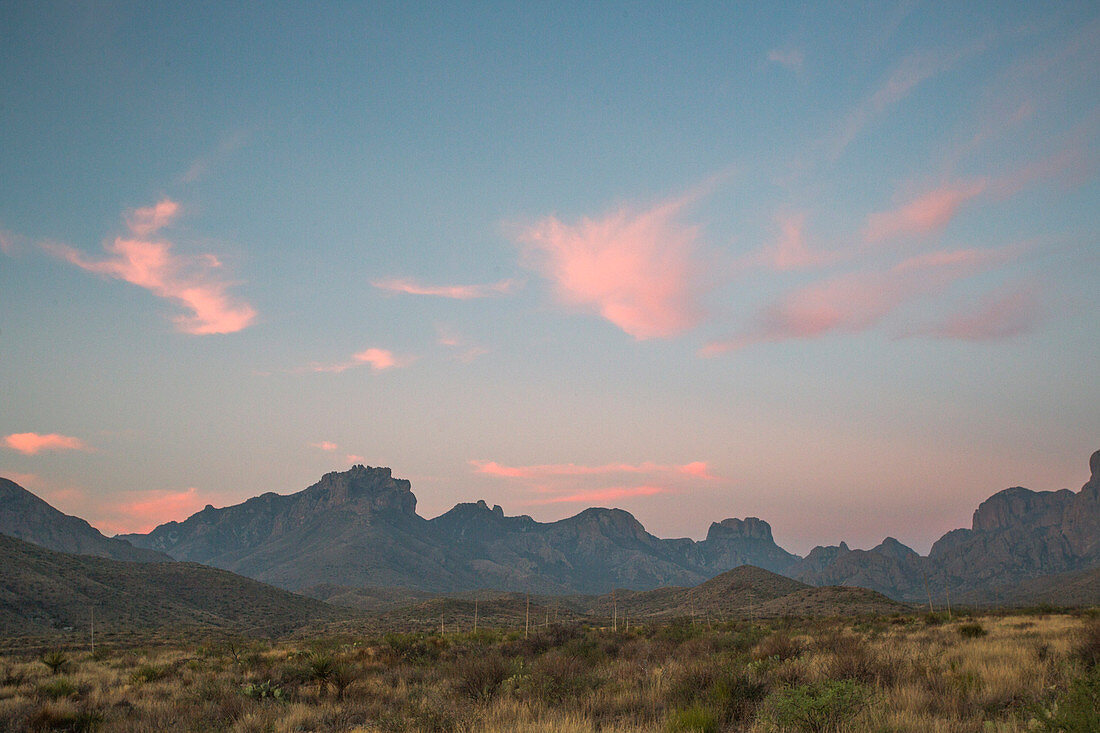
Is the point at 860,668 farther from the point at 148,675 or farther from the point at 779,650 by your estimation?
the point at 148,675

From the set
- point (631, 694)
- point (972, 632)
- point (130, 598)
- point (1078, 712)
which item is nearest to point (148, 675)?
point (631, 694)

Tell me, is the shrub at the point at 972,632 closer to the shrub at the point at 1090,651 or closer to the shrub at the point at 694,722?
the shrub at the point at 1090,651

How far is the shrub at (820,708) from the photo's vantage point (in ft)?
23.7

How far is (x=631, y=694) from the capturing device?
423 inches

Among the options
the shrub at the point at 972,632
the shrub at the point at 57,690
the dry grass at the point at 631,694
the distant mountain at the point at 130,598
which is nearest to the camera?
the dry grass at the point at 631,694

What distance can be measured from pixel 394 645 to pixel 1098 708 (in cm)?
2110

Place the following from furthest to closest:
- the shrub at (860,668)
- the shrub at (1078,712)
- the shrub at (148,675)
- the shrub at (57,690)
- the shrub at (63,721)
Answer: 1. the shrub at (148,675)
2. the shrub at (57,690)
3. the shrub at (63,721)
4. the shrub at (860,668)
5. the shrub at (1078,712)

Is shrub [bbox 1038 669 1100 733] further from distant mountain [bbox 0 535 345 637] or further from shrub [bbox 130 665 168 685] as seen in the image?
distant mountain [bbox 0 535 345 637]

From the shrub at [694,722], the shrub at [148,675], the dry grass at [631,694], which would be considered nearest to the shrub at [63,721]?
the dry grass at [631,694]

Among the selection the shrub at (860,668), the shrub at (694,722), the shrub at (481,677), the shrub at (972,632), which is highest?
the shrub at (860,668)

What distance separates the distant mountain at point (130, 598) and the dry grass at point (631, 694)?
53309 millimetres

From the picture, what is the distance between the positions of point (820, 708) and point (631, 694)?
14.1 feet

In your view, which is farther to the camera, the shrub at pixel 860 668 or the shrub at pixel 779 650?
the shrub at pixel 779 650

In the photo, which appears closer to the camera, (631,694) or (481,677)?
(631,694)
